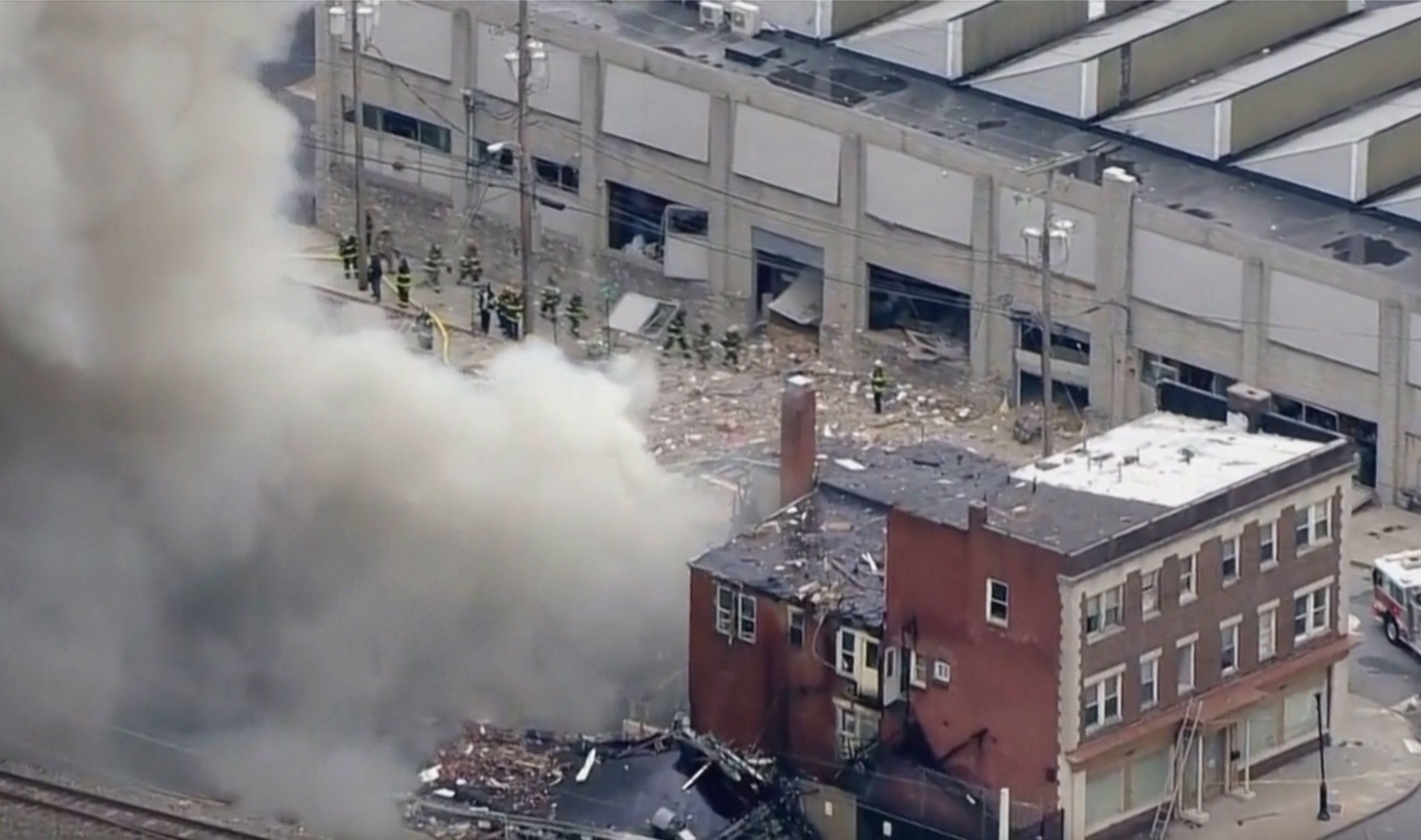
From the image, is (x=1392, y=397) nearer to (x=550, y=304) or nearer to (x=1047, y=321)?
(x=1047, y=321)

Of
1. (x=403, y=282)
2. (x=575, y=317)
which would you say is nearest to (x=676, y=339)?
(x=575, y=317)

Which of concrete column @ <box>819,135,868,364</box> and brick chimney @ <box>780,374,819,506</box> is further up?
concrete column @ <box>819,135,868,364</box>

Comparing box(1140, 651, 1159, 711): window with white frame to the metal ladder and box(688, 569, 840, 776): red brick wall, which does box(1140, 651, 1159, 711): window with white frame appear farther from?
box(688, 569, 840, 776): red brick wall

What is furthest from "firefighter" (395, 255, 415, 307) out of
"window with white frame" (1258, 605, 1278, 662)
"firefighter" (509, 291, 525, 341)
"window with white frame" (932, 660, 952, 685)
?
"window with white frame" (932, 660, 952, 685)

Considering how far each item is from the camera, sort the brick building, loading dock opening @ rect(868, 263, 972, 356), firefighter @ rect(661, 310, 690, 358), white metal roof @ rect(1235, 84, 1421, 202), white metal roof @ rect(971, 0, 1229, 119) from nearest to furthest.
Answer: the brick building
white metal roof @ rect(1235, 84, 1421, 202)
loading dock opening @ rect(868, 263, 972, 356)
white metal roof @ rect(971, 0, 1229, 119)
firefighter @ rect(661, 310, 690, 358)

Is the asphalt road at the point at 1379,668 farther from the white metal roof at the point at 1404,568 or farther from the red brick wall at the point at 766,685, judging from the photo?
the red brick wall at the point at 766,685

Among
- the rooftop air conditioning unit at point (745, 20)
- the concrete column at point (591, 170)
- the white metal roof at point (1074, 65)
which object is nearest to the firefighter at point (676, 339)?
the concrete column at point (591, 170)
